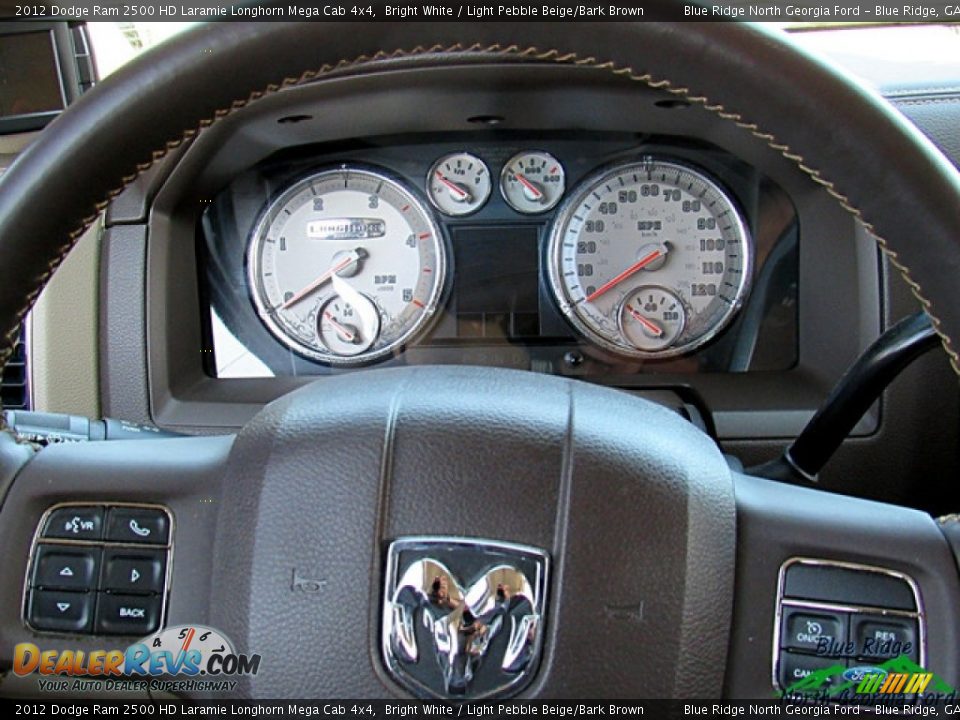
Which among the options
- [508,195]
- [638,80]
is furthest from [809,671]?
[508,195]

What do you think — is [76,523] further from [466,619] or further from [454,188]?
[454,188]

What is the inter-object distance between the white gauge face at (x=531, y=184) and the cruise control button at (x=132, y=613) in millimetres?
1401

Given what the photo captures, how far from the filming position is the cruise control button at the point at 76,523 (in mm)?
948

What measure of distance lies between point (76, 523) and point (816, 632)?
0.66 m

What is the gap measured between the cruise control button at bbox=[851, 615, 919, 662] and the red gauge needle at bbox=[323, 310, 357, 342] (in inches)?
57.6

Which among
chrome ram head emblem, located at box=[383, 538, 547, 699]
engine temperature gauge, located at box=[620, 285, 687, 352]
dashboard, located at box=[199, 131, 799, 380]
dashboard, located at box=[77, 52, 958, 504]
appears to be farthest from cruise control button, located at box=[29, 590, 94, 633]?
engine temperature gauge, located at box=[620, 285, 687, 352]

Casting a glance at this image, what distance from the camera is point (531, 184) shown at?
7.13ft

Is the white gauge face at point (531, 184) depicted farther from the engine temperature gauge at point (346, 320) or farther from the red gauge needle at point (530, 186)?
the engine temperature gauge at point (346, 320)

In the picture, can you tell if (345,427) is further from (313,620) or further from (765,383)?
(765,383)

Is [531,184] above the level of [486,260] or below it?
above

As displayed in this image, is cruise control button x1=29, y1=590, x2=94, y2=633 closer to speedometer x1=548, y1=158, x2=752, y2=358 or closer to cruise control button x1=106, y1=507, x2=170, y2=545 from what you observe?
cruise control button x1=106, y1=507, x2=170, y2=545

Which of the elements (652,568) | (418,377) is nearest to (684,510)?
(652,568)

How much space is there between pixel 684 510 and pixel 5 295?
0.56 meters

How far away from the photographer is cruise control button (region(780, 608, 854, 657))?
0.86 m
